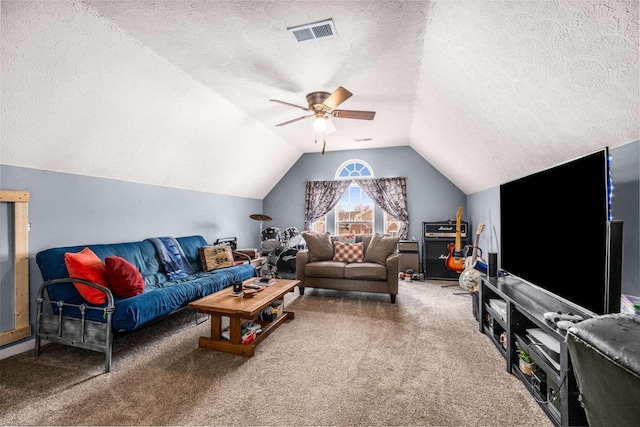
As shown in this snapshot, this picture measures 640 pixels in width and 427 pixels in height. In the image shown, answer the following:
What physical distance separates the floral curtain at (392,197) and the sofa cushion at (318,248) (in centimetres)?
210

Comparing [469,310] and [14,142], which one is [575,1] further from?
[14,142]

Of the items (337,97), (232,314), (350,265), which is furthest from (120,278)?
(350,265)

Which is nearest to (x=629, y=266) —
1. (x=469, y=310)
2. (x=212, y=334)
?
(x=469, y=310)

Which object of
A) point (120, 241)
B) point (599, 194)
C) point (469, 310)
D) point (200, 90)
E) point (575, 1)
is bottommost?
point (469, 310)

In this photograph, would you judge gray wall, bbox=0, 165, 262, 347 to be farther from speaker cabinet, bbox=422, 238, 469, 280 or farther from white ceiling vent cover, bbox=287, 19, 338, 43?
speaker cabinet, bbox=422, 238, 469, 280

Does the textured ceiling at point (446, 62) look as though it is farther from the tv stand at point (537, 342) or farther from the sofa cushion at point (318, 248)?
the sofa cushion at point (318, 248)

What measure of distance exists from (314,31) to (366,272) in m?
2.89

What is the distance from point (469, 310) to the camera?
3504 mm

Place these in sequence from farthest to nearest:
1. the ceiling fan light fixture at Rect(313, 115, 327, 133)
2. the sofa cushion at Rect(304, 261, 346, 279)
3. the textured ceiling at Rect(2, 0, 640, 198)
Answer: the sofa cushion at Rect(304, 261, 346, 279)
the ceiling fan light fixture at Rect(313, 115, 327, 133)
the textured ceiling at Rect(2, 0, 640, 198)

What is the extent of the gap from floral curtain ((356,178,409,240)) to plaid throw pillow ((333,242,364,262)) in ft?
6.07

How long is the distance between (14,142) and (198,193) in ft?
8.08

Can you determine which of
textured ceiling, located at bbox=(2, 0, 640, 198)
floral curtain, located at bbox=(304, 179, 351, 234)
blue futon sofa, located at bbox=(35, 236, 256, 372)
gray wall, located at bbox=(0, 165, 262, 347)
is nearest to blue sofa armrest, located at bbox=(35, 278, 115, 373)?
blue futon sofa, located at bbox=(35, 236, 256, 372)

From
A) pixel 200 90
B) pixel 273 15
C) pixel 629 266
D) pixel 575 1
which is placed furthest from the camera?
pixel 200 90

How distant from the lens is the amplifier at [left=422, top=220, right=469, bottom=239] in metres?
5.29
